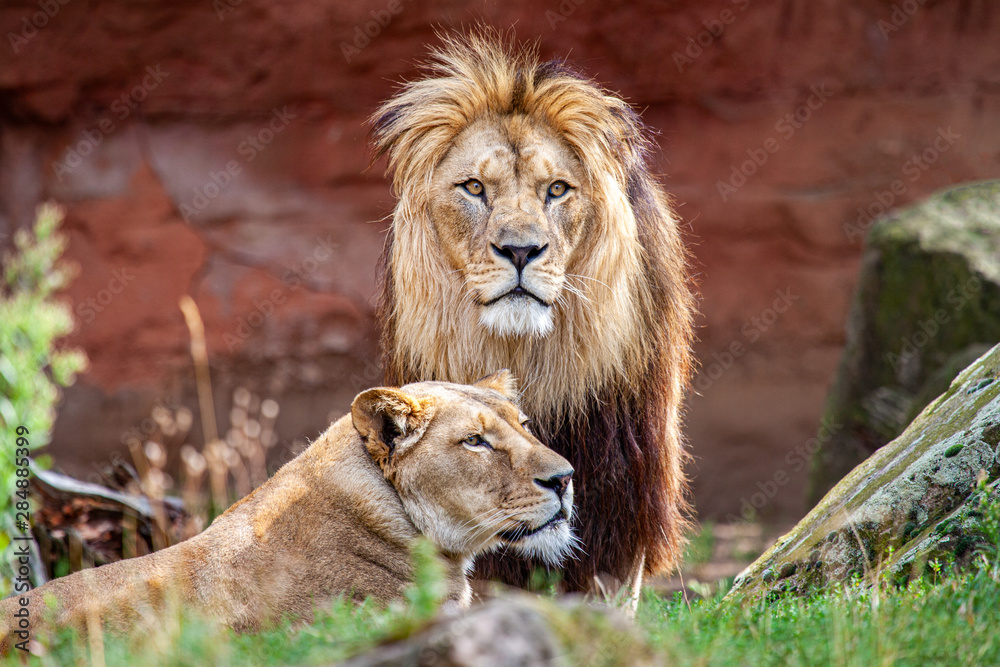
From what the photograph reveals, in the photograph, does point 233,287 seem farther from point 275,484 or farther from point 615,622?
point 615,622

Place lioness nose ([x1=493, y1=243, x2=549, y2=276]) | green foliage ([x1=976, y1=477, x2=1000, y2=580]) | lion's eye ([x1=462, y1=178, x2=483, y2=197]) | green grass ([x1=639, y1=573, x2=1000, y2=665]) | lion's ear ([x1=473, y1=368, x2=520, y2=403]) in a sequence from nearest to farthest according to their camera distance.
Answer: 1. green grass ([x1=639, y1=573, x2=1000, y2=665])
2. green foliage ([x1=976, y1=477, x2=1000, y2=580])
3. lion's ear ([x1=473, y1=368, x2=520, y2=403])
4. lioness nose ([x1=493, y1=243, x2=549, y2=276])
5. lion's eye ([x1=462, y1=178, x2=483, y2=197])

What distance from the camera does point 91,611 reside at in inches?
120

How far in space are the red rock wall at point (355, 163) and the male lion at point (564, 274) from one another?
373 cm

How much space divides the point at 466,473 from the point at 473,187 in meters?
1.41

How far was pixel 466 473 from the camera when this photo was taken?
10.8 ft

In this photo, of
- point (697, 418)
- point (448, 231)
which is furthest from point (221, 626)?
point (697, 418)

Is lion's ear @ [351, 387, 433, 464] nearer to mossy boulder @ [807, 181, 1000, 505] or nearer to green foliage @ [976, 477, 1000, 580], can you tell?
green foliage @ [976, 477, 1000, 580]

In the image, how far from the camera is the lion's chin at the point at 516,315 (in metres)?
4.03

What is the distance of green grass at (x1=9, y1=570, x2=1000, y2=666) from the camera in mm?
2184

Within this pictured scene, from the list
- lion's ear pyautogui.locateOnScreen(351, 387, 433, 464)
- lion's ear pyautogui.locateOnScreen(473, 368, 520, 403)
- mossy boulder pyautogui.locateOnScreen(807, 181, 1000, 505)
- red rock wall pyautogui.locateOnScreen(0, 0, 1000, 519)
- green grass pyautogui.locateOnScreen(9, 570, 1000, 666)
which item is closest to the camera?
green grass pyautogui.locateOnScreen(9, 570, 1000, 666)

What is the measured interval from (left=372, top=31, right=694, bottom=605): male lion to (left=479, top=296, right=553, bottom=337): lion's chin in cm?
10

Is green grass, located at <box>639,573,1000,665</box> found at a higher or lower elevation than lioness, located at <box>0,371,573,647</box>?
lower

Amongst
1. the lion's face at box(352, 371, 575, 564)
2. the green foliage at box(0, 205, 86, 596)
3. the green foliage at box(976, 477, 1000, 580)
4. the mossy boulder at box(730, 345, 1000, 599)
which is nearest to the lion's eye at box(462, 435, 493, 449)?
the lion's face at box(352, 371, 575, 564)

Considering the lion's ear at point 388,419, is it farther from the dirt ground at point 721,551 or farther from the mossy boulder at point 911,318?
the dirt ground at point 721,551
